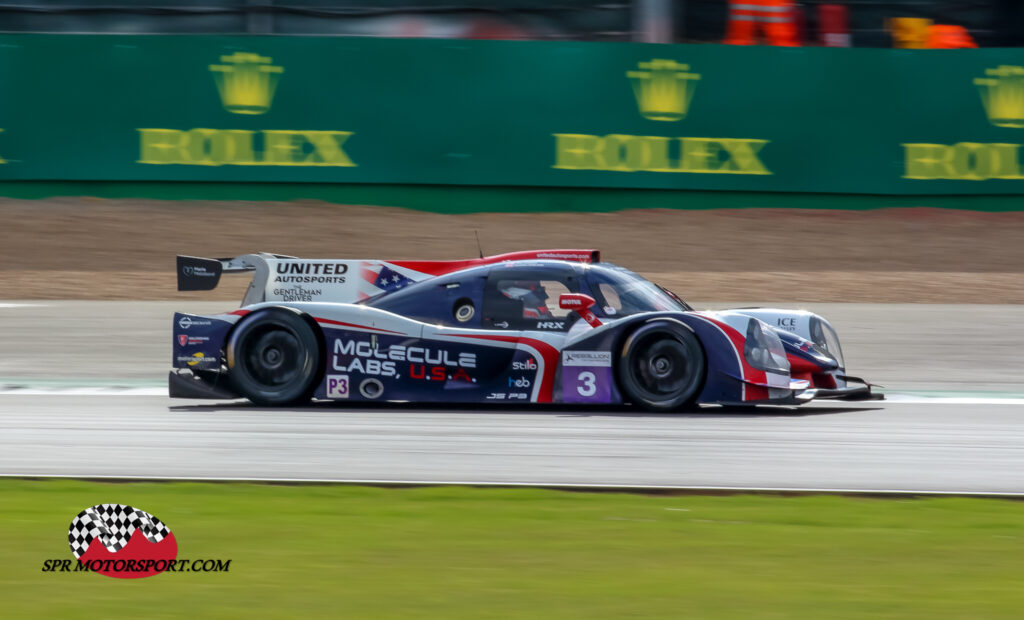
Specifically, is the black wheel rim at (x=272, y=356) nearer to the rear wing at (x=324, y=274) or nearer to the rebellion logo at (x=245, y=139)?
the rear wing at (x=324, y=274)

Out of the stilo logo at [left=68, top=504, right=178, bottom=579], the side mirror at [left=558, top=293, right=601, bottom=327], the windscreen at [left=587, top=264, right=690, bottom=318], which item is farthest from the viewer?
the windscreen at [left=587, top=264, right=690, bottom=318]

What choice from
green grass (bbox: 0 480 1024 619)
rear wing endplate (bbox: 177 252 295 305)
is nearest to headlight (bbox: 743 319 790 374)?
green grass (bbox: 0 480 1024 619)

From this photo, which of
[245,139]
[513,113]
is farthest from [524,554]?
[245,139]

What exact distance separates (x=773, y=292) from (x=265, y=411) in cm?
967

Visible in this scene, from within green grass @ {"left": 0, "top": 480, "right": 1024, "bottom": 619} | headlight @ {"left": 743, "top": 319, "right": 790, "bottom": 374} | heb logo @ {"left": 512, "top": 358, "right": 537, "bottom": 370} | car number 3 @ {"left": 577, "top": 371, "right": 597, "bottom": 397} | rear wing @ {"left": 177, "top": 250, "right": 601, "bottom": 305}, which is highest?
rear wing @ {"left": 177, "top": 250, "right": 601, "bottom": 305}

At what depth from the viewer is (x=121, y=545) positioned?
4.90 metres

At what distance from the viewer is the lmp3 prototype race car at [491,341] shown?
9.39 metres

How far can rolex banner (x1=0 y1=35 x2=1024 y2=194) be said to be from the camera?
2150cm

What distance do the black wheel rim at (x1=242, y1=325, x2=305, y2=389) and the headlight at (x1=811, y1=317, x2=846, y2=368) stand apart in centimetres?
371

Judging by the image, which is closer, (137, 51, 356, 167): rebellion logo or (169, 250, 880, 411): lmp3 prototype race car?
(169, 250, 880, 411): lmp3 prototype race car

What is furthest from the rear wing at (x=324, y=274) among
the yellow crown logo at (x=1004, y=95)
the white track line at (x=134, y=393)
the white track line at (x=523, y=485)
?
the yellow crown logo at (x=1004, y=95)

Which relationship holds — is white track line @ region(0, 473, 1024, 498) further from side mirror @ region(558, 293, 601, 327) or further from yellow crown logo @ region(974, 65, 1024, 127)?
yellow crown logo @ region(974, 65, 1024, 127)

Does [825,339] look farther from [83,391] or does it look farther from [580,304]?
[83,391]

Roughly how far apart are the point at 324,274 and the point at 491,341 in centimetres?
155
